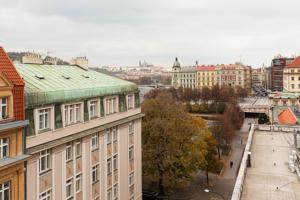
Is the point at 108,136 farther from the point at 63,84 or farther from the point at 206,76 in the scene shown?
the point at 206,76

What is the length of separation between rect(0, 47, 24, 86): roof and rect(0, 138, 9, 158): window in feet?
9.78

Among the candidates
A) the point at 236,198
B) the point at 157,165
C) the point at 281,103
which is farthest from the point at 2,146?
the point at 281,103

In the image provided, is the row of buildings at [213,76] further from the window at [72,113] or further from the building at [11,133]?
the building at [11,133]

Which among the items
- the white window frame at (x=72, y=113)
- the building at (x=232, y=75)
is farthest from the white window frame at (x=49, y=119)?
the building at (x=232, y=75)

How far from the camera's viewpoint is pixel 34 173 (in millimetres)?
19750

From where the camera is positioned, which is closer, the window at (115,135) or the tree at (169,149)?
the window at (115,135)

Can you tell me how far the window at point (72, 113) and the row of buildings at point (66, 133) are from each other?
0.07 m

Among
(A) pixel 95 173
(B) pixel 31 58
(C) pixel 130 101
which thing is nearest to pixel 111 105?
(C) pixel 130 101

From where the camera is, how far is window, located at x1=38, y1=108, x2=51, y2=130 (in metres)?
20.5

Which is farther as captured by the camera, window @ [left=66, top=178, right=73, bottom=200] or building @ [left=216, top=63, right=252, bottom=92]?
building @ [left=216, top=63, right=252, bottom=92]

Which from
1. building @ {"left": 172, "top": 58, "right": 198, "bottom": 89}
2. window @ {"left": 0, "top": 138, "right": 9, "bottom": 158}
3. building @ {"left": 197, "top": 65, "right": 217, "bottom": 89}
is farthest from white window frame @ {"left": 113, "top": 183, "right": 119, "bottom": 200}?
building @ {"left": 172, "top": 58, "right": 198, "bottom": 89}

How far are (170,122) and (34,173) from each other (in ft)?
71.5

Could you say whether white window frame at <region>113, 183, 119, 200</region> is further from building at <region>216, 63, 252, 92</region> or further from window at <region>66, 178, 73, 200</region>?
building at <region>216, 63, 252, 92</region>

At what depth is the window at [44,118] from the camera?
2045cm
